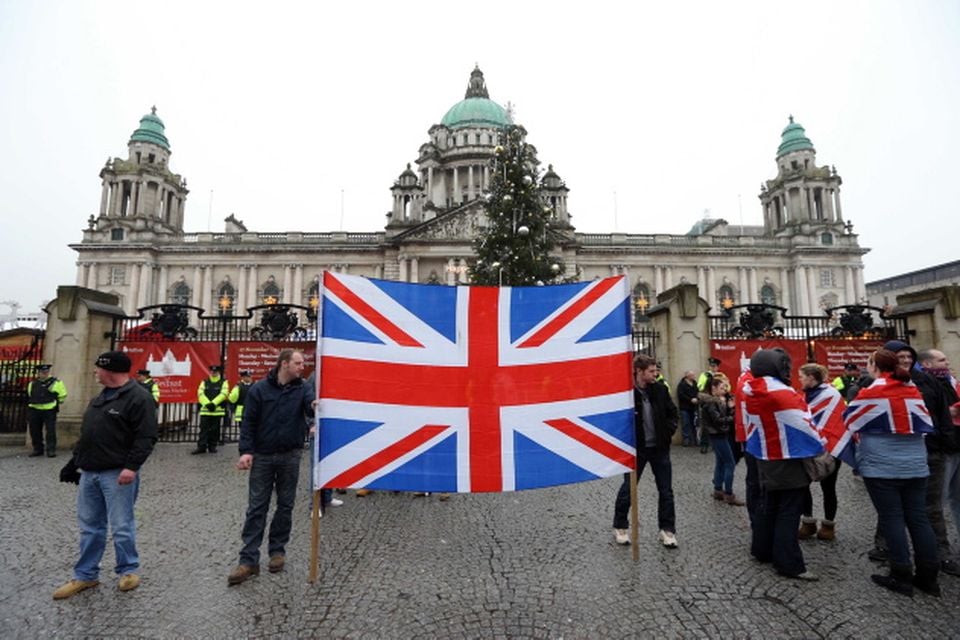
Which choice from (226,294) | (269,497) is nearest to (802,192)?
(226,294)

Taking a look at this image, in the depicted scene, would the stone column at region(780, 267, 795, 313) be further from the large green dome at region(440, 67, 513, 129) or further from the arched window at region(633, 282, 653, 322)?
the large green dome at region(440, 67, 513, 129)

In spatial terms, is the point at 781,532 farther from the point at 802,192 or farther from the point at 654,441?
the point at 802,192

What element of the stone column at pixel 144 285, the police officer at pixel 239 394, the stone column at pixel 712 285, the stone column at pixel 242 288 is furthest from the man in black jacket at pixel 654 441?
the stone column at pixel 144 285

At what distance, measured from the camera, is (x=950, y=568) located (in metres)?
4.54

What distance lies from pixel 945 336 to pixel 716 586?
10.9 m

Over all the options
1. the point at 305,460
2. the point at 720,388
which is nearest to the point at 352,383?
the point at 720,388

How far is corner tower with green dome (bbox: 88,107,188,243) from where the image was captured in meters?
53.0

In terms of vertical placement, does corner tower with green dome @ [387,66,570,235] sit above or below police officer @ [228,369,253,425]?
above

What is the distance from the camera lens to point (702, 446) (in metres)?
10.7

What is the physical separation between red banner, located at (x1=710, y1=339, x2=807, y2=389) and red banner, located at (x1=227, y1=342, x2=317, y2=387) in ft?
33.2

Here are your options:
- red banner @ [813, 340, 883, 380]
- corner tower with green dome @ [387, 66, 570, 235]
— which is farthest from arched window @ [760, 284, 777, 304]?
red banner @ [813, 340, 883, 380]

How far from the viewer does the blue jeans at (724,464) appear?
6781mm

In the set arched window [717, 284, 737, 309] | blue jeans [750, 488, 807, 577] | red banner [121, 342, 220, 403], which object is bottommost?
blue jeans [750, 488, 807, 577]

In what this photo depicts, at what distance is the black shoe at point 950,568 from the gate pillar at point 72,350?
1455 cm
